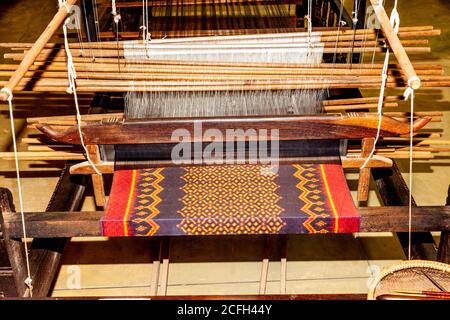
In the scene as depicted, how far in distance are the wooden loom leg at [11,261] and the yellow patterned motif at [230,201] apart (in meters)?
0.66

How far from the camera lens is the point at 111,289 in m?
3.30

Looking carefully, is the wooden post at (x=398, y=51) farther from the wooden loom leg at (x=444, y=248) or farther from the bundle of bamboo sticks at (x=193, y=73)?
the wooden loom leg at (x=444, y=248)

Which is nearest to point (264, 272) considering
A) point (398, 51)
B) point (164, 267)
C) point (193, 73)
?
point (164, 267)

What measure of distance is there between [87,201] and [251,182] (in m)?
1.86

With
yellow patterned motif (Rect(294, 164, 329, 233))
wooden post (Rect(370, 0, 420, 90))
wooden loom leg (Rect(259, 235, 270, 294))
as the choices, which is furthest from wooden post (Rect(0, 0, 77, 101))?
wooden loom leg (Rect(259, 235, 270, 294))

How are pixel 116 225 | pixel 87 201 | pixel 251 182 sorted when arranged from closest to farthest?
pixel 116 225, pixel 251 182, pixel 87 201

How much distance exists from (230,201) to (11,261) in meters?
0.88

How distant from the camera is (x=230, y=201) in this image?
7.62 ft

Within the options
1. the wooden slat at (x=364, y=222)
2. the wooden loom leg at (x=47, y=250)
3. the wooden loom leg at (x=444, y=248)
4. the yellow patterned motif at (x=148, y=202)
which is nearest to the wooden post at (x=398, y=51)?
the wooden slat at (x=364, y=222)

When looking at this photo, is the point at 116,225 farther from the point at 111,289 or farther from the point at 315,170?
the point at 111,289

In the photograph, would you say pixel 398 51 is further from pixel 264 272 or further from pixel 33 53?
pixel 264 272

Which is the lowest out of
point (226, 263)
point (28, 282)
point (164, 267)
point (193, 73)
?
point (226, 263)
